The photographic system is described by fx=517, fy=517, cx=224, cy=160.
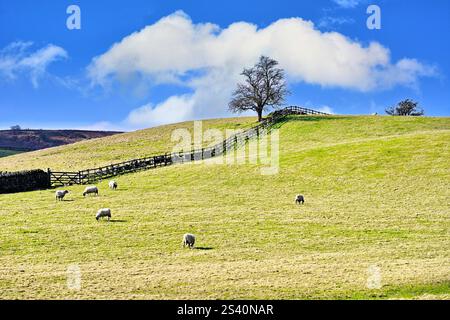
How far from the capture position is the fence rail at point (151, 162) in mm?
61719

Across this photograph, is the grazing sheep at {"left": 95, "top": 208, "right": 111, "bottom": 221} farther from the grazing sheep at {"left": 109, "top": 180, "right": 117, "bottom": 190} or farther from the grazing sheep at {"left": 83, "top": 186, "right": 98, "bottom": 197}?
the grazing sheep at {"left": 109, "top": 180, "right": 117, "bottom": 190}

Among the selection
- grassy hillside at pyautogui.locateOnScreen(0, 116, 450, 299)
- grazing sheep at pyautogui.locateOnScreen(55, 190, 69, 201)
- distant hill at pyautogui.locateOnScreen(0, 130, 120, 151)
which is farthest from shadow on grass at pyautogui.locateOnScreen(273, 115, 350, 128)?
distant hill at pyautogui.locateOnScreen(0, 130, 120, 151)

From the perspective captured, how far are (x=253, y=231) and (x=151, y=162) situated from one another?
39219 mm

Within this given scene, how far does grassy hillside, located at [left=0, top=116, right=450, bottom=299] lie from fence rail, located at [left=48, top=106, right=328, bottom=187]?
375 centimetres

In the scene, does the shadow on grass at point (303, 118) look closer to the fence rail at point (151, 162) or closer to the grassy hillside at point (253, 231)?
the fence rail at point (151, 162)

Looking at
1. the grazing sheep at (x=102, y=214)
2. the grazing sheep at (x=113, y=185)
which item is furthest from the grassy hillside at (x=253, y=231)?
the grazing sheep at (x=102, y=214)

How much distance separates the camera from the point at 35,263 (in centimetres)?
2534

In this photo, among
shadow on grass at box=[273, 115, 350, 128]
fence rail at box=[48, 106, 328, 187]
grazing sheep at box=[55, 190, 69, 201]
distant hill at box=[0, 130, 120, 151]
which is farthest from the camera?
distant hill at box=[0, 130, 120, 151]

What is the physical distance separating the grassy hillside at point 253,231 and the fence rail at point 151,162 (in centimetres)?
375

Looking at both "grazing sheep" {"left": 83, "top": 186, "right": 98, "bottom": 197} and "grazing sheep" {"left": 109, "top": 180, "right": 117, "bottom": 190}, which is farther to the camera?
"grazing sheep" {"left": 109, "top": 180, "right": 117, "bottom": 190}

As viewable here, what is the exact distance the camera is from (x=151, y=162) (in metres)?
69.9

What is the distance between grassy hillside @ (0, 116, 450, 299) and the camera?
21.2 metres

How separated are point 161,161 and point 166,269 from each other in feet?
154
